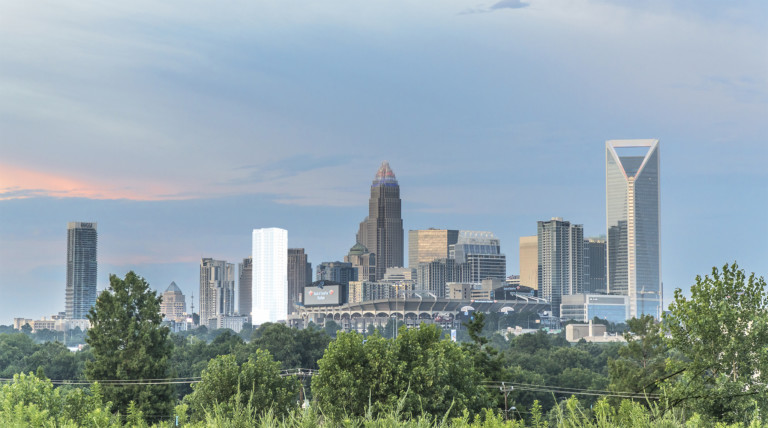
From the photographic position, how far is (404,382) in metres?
46.8

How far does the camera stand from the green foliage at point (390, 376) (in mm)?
45312

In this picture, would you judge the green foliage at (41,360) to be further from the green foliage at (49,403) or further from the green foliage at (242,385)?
the green foliage at (49,403)

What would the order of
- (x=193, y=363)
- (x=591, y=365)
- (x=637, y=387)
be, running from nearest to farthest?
(x=637, y=387) < (x=193, y=363) < (x=591, y=365)

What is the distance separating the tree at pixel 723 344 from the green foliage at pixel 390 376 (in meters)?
16.5

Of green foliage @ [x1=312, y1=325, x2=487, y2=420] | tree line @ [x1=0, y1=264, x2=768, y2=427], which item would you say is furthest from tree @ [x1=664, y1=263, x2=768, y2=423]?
green foliage @ [x1=312, y1=325, x2=487, y2=420]

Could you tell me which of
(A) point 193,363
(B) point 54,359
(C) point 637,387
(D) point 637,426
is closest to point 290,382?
(C) point 637,387

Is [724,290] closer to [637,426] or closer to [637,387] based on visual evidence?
[637,426]

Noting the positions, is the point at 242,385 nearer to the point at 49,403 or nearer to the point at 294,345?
the point at 49,403

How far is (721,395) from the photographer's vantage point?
28562 millimetres

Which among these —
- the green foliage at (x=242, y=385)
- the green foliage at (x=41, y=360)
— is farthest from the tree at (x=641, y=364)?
the green foliage at (x=41, y=360)

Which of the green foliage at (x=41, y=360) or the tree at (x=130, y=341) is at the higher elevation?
the tree at (x=130, y=341)

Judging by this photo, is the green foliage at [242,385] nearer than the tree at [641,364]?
Yes

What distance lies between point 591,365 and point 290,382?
85.8 metres

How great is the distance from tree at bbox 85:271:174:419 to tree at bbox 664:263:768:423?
133 feet
